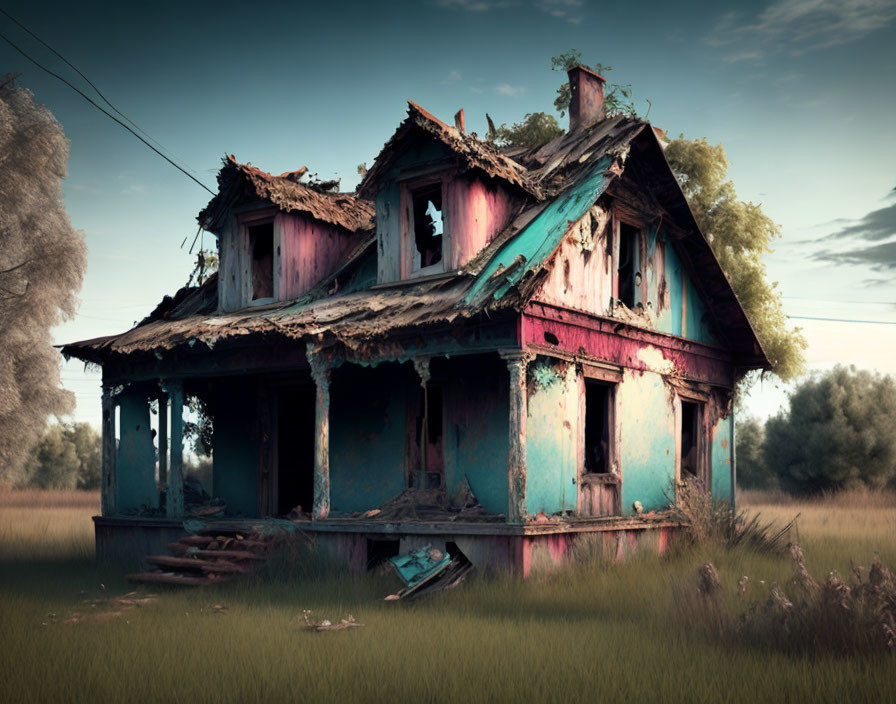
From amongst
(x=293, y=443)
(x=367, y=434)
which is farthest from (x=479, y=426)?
(x=293, y=443)

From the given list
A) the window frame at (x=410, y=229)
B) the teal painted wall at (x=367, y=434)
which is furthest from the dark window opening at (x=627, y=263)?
the teal painted wall at (x=367, y=434)

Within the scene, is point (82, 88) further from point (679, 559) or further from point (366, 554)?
point (679, 559)

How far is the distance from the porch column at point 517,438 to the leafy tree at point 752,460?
1083 inches

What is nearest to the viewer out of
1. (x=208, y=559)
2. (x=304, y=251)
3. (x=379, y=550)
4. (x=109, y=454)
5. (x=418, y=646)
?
(x=418, y=646)

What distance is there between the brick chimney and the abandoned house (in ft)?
0.15

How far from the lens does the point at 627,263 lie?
→ 16203 mm

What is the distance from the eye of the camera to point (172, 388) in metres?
16.3

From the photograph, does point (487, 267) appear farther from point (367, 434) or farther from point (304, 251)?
point (304, 251)

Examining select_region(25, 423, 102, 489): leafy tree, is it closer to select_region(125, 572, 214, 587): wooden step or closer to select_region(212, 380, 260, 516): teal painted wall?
select_region(212, 380, 260, 516): teal painted wall

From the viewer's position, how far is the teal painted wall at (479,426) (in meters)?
13.9

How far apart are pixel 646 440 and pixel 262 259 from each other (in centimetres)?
792

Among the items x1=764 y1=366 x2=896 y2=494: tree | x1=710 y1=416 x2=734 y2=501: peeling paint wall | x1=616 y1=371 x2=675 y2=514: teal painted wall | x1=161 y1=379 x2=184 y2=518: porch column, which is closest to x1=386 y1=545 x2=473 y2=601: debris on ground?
x1=616 y1=371 x2=675 y2=514: teal painted wall

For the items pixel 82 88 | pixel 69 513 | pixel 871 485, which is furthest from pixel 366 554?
pixel 871 485

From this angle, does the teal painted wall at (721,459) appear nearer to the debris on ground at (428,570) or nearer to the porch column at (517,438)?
the porch column at (517,438)
